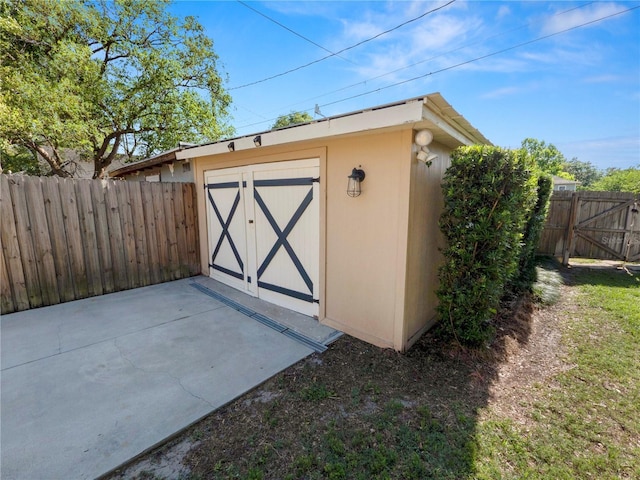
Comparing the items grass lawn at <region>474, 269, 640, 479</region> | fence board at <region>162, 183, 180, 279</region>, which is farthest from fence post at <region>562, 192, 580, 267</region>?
fence board at <region>162, 183, 180, 279</region>

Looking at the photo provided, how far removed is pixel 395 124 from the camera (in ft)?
8.04

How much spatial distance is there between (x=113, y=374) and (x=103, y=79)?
40.6ft

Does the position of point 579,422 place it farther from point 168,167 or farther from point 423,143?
point 168,167

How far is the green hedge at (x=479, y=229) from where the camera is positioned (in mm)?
2729

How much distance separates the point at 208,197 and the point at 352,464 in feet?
16.6

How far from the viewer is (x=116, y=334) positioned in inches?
134

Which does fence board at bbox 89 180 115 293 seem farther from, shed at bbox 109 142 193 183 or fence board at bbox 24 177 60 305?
shed at bbox 109 142 193 183

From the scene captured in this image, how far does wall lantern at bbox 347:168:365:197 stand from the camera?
304 centimetres

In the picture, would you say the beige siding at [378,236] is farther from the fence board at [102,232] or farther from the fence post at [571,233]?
the fence post at [571,233]

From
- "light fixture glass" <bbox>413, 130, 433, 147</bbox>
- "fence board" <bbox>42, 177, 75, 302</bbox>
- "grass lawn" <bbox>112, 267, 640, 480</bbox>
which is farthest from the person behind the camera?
"fence board" <bbox>42, 177, 75, 302</bbox>

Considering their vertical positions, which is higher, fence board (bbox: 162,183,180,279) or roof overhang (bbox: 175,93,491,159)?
roof overhang (bbox: 175,93,491,159)

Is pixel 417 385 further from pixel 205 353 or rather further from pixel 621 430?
pixel 205 353

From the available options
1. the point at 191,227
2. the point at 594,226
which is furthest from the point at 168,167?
the point at 594,226

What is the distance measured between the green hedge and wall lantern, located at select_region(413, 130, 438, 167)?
0.36 meters
